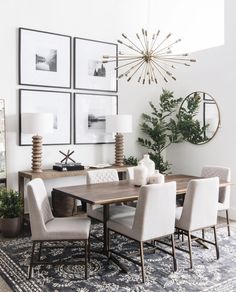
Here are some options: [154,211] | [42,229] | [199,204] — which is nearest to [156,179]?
[199,204]

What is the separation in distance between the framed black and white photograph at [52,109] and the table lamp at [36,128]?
0.91 feet

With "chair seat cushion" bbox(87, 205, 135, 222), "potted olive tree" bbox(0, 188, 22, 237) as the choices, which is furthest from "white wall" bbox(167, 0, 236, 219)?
"potted olive tree" bbox(0, 188, 22, 237)

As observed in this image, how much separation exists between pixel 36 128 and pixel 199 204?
237cm

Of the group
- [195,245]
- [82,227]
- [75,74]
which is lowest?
[195,245]

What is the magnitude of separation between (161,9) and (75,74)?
226 cm

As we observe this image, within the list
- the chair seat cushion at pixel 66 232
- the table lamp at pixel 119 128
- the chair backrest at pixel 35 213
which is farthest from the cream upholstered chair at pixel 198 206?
the table lamp at pixel 119 128

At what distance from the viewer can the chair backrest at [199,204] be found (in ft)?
10.8

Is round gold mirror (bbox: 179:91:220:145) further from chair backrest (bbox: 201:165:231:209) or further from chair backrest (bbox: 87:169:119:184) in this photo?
chair backrest (bbox: 87:169:119:184)

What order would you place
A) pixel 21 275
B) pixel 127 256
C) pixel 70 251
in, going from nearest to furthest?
1. pixel 21 275
2. pixel 127 256
3. pixel 70 251

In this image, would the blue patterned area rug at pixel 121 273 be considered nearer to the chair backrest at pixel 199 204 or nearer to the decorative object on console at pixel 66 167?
the chair backrest at pixel 199 204

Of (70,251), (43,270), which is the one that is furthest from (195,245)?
(43,270)

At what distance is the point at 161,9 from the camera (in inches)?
245

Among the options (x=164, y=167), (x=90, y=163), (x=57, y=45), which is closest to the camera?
(x=57, y=45)

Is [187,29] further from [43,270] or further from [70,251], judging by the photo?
[43,270]
